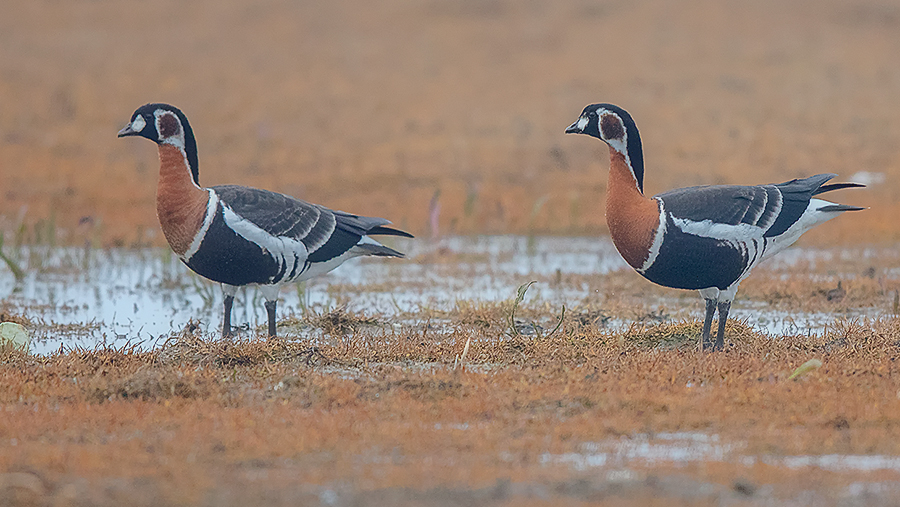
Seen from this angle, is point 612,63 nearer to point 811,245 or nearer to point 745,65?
point 745,65

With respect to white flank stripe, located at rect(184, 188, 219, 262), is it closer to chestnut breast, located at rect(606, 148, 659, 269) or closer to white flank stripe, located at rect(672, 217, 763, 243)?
chestnut breast, located at rect(606, 148, 659, 269)

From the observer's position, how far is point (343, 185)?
1739cm

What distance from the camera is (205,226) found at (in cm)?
796

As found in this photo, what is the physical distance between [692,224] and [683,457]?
2.57 meters

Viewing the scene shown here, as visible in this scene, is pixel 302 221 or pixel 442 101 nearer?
pixel 302 221

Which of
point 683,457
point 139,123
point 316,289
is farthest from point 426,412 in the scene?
point 316,289

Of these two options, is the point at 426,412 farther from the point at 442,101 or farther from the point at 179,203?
the point at 442,101

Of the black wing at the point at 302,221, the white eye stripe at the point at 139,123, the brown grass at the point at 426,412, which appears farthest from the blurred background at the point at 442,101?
the brown grass at the point at 426,412

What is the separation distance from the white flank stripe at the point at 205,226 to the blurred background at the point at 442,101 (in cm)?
414

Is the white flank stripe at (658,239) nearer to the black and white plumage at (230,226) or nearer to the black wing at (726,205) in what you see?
the black wing at (726,205)

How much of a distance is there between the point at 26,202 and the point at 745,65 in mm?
16475

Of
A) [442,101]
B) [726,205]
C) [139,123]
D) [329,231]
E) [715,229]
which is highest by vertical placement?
[442,101]

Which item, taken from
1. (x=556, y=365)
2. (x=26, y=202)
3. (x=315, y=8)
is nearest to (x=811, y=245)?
(x=556, y=365)

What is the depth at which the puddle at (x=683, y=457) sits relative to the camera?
507 centimetres
